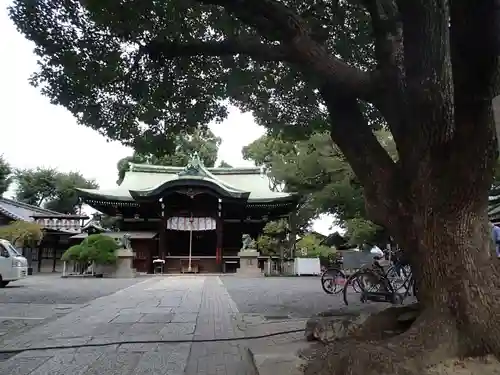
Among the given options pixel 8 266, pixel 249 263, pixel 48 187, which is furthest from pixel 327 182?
pixel 48 187

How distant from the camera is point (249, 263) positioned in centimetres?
2195

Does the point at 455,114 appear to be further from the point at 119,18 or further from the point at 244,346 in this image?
the point at 119,18

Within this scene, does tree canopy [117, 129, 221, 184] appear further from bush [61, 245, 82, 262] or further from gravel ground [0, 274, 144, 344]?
gravel ground [0, 274, 144, 344]

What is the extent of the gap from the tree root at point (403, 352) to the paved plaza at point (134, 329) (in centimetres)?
123

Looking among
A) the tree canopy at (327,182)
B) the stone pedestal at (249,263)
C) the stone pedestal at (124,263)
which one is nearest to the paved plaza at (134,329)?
the tree canopy at (327,182)

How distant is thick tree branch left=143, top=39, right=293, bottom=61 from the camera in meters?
4.16

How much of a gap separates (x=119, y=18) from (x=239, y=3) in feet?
9.28

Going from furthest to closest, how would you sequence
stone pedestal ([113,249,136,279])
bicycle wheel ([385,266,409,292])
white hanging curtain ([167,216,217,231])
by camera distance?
white hanging curtain ([167,216,217,231]) → stone pedestal ([113,249,136,279]) → bicycle wheel ([385,266,409,292])

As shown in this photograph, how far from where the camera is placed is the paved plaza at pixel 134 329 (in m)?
4.17

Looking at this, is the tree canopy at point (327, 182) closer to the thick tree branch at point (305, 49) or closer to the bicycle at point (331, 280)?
the bicycle at point (331, 280)

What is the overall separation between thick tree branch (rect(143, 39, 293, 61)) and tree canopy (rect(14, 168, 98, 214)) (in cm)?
3863

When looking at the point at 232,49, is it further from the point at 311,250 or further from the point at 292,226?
the point at 292,226

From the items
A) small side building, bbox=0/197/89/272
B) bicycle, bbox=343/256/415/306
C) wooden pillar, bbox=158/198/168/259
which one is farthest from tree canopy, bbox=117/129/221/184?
bicycle, bbox=343/256/415/306

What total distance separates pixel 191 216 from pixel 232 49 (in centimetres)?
1976
